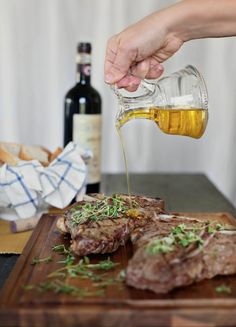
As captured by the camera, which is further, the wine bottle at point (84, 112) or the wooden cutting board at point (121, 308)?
the wine bottle at point (84, 112)

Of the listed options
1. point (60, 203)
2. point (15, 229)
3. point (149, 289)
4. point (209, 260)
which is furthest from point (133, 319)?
point (60, 203)

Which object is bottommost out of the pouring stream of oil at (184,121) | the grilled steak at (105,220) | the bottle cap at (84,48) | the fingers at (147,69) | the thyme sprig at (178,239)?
the grilled steak at (105,220)

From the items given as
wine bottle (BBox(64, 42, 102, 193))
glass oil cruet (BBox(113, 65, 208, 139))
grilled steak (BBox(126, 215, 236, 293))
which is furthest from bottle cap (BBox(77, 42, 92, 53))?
grilled steak (BBox(126, 215, 236, 293))

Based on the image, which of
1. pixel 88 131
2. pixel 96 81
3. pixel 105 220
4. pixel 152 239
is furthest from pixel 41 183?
pixel 96 81

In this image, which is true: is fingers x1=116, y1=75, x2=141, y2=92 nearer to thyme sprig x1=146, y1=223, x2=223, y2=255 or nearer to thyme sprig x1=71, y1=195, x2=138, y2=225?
thyme sprig x1=71, y1=195, x2=138, y2=225

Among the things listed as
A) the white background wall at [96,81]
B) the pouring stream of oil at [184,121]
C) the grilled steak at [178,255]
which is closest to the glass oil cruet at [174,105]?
the pouring stream of oil at [184,121]

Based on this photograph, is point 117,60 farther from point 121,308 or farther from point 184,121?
point 121,308

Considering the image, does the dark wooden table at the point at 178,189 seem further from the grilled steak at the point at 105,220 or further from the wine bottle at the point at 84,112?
the grilled steak at the point at 105,220
